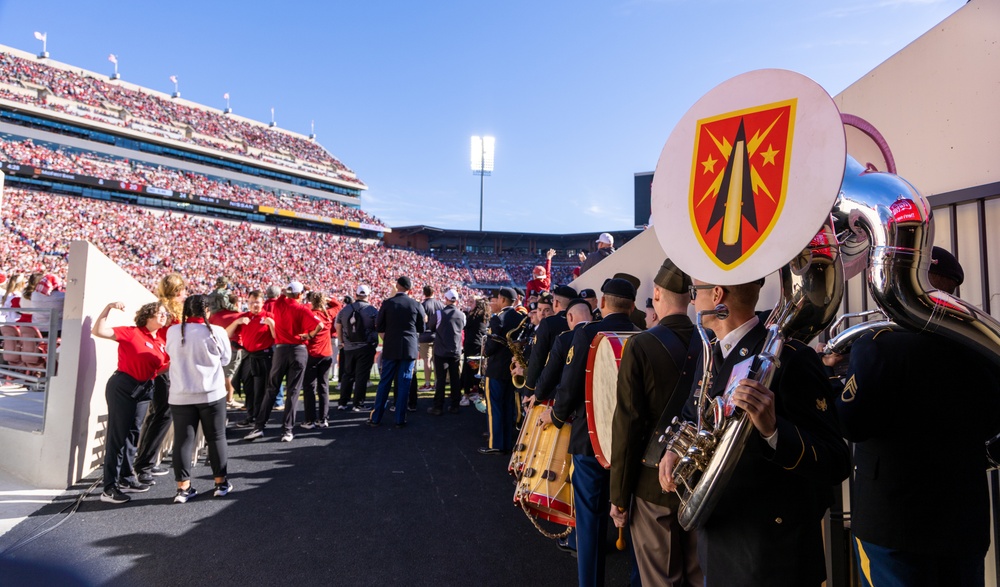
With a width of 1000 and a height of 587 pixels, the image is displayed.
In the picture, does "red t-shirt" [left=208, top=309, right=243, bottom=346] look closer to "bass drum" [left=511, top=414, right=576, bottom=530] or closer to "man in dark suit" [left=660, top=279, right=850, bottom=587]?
"bass drum" [left=511, top=414, right=576, bottom=530]

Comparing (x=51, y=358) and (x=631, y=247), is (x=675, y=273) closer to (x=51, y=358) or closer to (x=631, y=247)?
(x=631, y=247)

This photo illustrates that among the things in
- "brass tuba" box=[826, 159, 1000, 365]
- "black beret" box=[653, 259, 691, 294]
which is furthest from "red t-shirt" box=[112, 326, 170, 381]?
"brass tuba" box=[826, 159, 1000, 365]

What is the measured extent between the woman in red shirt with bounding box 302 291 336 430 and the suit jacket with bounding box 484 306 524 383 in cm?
225

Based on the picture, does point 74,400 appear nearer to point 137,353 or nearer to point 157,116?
point 137,353

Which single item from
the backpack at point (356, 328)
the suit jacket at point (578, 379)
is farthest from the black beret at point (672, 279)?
the backpack at point (356, 328)

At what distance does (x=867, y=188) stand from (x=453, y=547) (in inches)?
127

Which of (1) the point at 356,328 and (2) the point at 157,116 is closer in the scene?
(1) the point at 356,328

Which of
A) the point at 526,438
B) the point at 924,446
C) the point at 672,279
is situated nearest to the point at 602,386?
the point at 672,279

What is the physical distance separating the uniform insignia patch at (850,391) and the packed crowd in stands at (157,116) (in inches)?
2009

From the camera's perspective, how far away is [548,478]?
3.15 meters

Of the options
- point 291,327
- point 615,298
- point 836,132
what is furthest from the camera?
point 291,327

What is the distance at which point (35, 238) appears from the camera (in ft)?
89.6

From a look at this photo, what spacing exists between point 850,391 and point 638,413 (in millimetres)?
823

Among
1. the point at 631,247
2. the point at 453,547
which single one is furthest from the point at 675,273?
the point at 631,247
